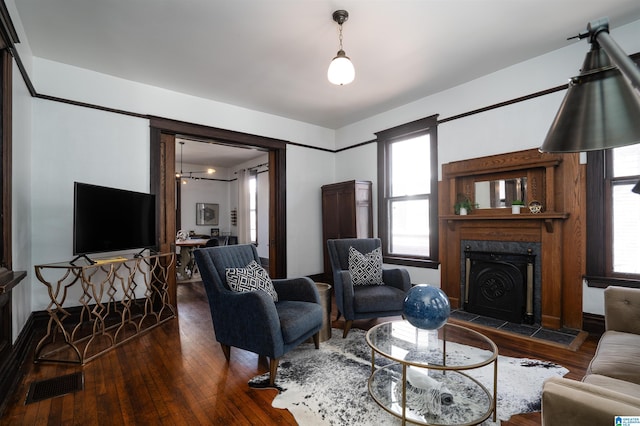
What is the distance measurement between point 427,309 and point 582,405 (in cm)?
90

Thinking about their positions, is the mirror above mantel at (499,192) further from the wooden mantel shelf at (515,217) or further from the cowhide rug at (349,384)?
the cowhide rug at (349,384)

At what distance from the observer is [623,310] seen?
2.01m

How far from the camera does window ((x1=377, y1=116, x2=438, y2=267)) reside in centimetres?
442

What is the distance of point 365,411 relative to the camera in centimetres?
187

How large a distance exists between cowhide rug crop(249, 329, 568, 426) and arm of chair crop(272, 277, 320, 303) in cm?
46

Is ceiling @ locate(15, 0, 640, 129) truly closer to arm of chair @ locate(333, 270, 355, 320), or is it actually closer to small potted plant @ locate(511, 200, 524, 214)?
small potted plant @ locate(511, 200, 524, 214)

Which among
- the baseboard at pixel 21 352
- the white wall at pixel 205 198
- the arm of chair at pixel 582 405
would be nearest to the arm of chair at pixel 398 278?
the arm of chair at pixel 582 405

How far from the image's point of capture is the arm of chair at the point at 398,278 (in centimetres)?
329

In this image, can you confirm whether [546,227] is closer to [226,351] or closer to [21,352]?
[226,351]

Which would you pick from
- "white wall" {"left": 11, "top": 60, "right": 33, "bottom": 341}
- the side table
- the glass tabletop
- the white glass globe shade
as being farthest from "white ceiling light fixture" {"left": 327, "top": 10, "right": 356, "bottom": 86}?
"white wall" {"left": 11, "top": 60, "right": 33, "bottom": 341}

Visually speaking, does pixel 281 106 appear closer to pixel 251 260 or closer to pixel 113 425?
pixel 251 260

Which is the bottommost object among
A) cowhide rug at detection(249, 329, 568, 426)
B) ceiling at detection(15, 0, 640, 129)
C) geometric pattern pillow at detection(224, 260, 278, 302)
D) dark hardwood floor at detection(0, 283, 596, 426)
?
dark hardwood floor at detection(0, 283, 596, 426)

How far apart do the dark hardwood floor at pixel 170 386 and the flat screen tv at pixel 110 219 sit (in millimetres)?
987

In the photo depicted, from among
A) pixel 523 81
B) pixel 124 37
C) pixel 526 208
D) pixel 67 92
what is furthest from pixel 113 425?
pixel 523 81
